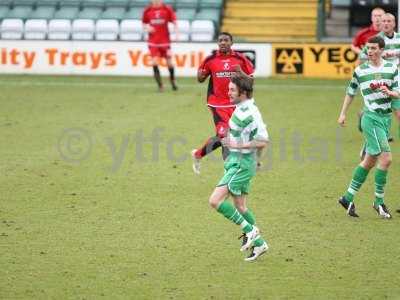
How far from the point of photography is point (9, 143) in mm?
17625

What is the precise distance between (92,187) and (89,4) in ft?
59.5

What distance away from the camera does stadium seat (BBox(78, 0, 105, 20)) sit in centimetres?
3047

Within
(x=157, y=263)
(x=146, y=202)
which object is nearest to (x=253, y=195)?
(x=146, y=202)

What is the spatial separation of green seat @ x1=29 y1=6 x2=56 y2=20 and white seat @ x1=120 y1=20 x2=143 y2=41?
2.70 meters

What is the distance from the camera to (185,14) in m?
30.3

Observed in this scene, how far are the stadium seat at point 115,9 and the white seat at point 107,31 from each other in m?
1.10

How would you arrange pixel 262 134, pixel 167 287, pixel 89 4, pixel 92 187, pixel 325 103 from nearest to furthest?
pixel 167 287
pixel 262 134
pixel 92 187
pixel 325 103
pixel 89 4

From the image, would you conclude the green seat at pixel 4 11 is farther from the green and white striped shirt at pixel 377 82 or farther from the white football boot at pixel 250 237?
the white football boot at pixel 250 237

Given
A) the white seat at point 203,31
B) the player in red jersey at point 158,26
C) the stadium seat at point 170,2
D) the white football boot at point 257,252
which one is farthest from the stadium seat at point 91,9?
the white football boot at point 257,252

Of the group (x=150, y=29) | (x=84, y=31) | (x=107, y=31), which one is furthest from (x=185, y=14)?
(x=150, y=29)

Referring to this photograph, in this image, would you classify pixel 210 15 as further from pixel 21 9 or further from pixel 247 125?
pixel 247 125

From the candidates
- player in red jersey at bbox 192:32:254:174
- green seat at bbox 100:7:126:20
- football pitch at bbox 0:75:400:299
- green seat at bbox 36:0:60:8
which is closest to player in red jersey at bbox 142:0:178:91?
football pitch at bbox 0:75:400:299

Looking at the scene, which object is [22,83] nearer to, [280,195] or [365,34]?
[365,34]

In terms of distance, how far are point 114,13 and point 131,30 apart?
1.82 metres
